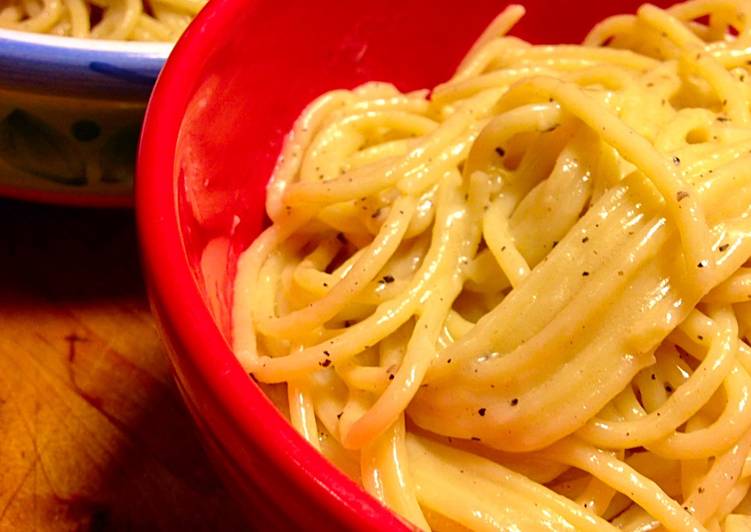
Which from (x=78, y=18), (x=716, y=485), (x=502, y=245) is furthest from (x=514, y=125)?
(x=78, y=18)

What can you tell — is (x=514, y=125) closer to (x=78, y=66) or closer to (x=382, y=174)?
(x=382, y=174)

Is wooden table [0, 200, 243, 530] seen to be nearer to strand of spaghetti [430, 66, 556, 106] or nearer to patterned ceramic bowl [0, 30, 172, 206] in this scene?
patterned ceramic bowl [0, 30, 172, 206]

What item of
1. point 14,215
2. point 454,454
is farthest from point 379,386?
point 14,215

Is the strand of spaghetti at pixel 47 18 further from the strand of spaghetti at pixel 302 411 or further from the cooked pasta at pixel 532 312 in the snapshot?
the strand of spaghetti at pixel 302 411

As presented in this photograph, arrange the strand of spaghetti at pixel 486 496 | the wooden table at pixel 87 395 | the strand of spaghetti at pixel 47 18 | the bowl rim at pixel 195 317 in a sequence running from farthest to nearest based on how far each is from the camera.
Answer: the strand of spaghetti at pixel 47 18
the wooden table at pixel 87 395
the strand of spaghetti at pixel 486 496
the bowl rim at pixel 195 317

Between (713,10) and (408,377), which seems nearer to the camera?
(408,377)

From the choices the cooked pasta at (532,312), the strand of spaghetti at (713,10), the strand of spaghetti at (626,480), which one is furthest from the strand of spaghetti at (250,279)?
the strand of spaghetti at (713,10)
